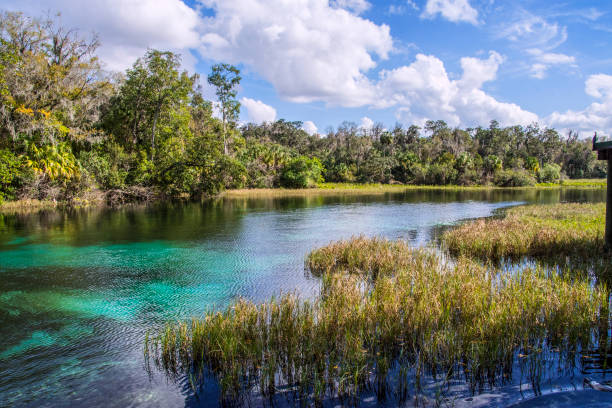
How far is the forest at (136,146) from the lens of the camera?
98.4 ft

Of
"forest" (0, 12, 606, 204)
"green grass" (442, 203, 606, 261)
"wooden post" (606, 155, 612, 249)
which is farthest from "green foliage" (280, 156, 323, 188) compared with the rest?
"wooden post" (606, 155, 612, 249)

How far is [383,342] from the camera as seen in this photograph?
6.99 metres

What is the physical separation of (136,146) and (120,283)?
1456 inches

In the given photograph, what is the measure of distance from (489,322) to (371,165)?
74.9 metres

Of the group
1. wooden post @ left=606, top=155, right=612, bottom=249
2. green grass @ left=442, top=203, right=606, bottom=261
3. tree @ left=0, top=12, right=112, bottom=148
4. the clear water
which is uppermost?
tree @ left=0, top=12, right=112, bottom=148

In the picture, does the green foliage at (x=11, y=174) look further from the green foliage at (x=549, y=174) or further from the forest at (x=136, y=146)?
the green foliage at (x=549, y=174)

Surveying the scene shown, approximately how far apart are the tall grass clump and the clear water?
0.72 m

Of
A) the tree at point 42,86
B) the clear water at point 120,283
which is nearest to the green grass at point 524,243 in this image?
the clear water at point 120,283

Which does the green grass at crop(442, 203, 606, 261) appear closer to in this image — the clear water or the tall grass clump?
the clear water

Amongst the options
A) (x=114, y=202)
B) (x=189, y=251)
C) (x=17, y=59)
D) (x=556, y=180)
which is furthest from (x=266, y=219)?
(x=556, y=180)

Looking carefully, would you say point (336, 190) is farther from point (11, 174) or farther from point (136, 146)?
point (11, 174)

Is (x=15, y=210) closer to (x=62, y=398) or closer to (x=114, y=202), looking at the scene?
(x=114, y=202)

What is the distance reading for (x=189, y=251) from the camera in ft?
58.1

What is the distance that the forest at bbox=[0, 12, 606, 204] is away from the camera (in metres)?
30.0
